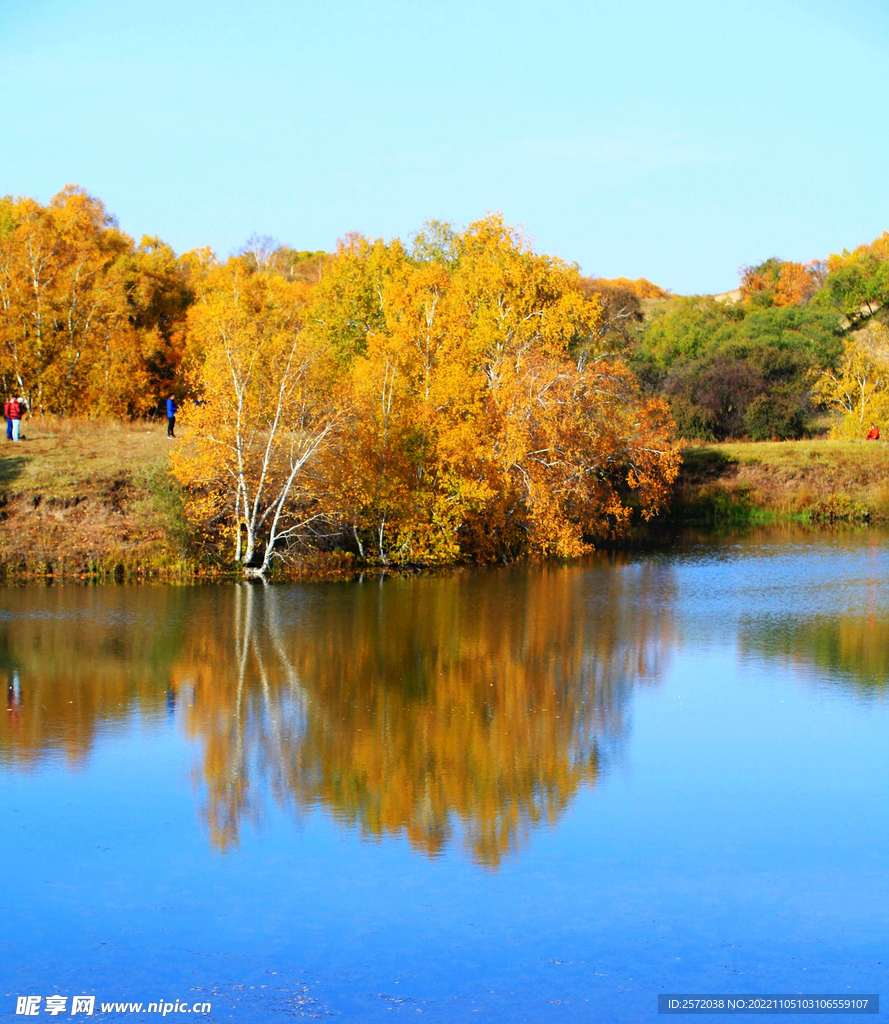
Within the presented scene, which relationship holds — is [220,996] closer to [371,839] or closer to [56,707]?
[371,839]

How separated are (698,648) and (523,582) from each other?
9322mm

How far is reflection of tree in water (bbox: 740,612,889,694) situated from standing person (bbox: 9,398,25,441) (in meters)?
23.7

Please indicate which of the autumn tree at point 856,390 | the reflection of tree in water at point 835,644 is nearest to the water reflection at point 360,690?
the reflection of tree in water at point 835,644

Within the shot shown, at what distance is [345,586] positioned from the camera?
95.7 feet

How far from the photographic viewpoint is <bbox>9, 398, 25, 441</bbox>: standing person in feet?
116

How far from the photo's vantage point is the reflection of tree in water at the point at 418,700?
41.9 feet

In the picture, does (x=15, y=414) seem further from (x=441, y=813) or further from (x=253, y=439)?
(x=441, y=813)

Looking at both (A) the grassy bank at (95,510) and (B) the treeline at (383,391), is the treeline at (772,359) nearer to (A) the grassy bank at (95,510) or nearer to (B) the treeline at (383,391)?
(B) the treeline at (383,391)

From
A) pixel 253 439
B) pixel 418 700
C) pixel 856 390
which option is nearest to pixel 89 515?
pixel 253 439

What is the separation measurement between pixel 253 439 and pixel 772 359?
1724 inches

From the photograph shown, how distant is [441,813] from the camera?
40.4ft

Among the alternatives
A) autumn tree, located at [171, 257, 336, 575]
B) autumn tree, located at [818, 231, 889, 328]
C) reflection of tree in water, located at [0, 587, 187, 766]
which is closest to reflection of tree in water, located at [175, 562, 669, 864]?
reflection of tree in water, located at [0, 587, 187, 766]

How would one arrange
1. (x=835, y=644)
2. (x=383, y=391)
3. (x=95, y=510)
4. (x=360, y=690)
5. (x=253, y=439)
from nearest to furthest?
1. (x=360, y=690)
2. (x=835, y=644)
3. (x=253, y=439)
4. (x=95, y=510)
5. (x=383, y=391)

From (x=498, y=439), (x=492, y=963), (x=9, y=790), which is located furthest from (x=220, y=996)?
(x=498, y=439)
